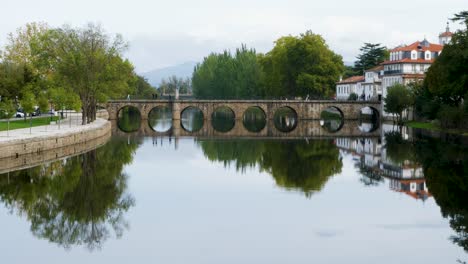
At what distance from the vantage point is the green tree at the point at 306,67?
10856 centimetres

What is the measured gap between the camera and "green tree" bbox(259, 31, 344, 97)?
109m

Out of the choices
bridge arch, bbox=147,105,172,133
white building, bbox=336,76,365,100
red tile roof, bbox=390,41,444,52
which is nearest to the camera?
bridge arch, bbox=147,105,172,133

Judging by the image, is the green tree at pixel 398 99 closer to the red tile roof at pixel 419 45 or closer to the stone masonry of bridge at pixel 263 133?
the stone masonry of bridge at pixel 263 133

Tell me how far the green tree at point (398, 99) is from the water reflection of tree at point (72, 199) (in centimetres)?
5153

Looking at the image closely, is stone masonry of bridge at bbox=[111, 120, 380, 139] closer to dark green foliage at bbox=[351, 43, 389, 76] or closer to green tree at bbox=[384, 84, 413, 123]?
green tree at bbox=[384, 84, 413, 123]

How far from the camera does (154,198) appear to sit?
33.8m

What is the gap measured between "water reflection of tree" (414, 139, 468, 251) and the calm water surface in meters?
0.08

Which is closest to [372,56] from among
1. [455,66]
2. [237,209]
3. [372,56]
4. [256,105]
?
[372,56]

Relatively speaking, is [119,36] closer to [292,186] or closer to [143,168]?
[143,168]

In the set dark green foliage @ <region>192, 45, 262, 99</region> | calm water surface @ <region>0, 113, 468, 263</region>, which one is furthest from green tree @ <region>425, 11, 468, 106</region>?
dark green foliage @ <region>192, 45, 262, 99</region>

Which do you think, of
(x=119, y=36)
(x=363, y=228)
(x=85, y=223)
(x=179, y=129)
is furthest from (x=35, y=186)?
(x=179, y=129)

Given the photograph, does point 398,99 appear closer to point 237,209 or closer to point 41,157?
point 41,157

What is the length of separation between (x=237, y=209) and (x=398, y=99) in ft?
203

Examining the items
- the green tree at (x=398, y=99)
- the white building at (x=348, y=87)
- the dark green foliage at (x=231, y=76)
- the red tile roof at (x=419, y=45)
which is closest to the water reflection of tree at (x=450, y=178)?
the green tree at (x=398, y=99)
